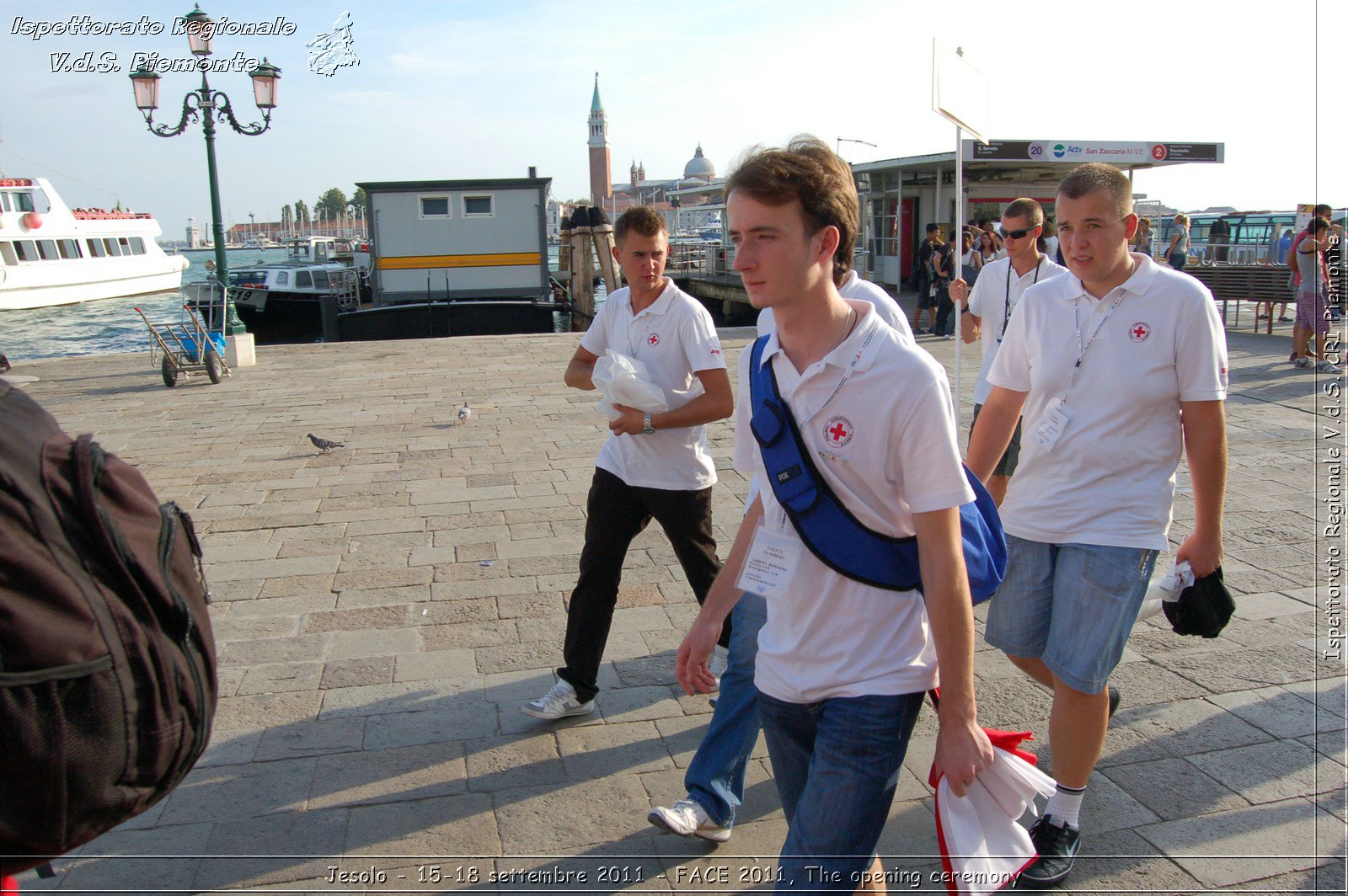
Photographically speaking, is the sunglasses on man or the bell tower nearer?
the sunglasses on man

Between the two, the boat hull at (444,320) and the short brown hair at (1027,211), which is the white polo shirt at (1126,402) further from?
the boat hull at (444,320)

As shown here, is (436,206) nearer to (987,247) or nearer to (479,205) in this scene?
(479,205)

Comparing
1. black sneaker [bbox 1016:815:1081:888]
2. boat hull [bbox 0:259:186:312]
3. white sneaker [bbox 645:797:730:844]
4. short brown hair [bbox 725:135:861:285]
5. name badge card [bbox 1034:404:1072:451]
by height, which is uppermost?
boat hull [bbox 0:259:186:312]

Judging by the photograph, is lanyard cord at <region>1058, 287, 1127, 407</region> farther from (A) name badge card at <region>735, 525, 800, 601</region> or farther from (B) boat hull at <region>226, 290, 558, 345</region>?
(B) boat hull at <region>226, 290, 558, 345</region>

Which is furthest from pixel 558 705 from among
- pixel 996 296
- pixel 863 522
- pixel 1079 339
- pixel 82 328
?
pixel 82 328

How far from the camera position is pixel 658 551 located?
19.3 feet

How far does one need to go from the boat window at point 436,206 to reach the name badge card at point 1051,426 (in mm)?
22330

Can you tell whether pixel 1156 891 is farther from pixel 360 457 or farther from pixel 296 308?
pixel 296 308

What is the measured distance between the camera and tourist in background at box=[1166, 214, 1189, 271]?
17.2 metres

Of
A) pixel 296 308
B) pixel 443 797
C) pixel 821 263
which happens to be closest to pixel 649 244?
pixel 821 263

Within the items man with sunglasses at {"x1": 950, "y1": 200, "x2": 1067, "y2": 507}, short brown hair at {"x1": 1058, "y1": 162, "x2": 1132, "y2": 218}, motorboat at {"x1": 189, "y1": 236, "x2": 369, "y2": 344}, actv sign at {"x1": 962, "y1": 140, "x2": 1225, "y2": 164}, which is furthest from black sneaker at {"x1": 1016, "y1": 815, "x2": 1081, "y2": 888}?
motorboat at {"x1": 189, "y1": 236, "x2": 369, "y2": 344}

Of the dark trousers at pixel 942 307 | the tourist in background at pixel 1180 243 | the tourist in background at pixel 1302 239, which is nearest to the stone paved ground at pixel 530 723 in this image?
the tourist in background at pixel 1302 239

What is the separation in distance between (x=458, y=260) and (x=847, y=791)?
22969mm

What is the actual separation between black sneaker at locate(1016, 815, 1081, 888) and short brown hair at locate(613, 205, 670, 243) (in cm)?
233
